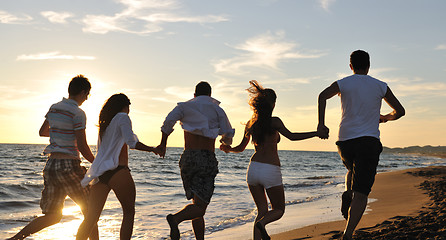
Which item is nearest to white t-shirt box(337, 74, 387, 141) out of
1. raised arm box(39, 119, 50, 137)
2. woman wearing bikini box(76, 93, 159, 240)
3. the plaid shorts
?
woman wearing bikini box(76, 93, 159, 240)

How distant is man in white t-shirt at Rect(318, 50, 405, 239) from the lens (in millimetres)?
4309

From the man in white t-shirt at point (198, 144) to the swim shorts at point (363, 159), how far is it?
1.50m

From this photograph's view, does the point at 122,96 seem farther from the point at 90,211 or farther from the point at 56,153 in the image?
the point at 90,211

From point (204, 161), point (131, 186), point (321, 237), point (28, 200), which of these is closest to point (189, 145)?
point (204, 161)

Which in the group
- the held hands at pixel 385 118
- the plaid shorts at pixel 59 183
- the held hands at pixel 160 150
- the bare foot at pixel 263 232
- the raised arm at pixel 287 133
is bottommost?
the bare foot at pixel 263 232

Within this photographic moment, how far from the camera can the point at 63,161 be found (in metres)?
4.57

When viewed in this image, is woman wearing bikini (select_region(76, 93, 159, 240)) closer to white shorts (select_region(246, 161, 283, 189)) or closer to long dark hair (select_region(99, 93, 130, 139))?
long dark hair (select_region(99, 93, 130, 139))

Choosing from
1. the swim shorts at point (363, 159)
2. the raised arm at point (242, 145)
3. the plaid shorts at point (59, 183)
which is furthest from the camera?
the raised arm at point (242, 145)

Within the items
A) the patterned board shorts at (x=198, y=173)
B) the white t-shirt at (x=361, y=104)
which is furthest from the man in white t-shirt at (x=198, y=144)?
the white t-shirt at (x=361, y=104)

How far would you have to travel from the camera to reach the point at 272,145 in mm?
4812

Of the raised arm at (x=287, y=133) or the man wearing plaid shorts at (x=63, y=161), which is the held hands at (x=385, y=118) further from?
A: the man wearing plaid shorts at (x=63, y=161)

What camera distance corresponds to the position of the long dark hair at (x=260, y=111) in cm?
481

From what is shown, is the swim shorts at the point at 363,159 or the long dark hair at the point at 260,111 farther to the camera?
the long dark hair at the point at 260,111

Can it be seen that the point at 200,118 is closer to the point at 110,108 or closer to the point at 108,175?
the point at 110,108
